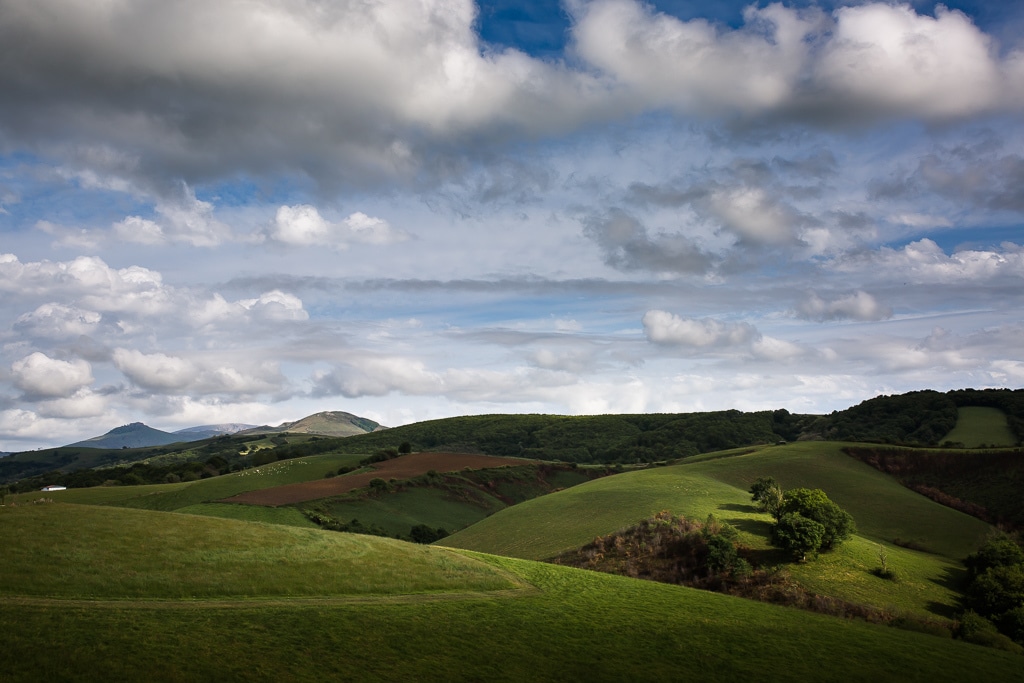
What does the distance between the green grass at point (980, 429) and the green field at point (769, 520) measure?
72.5m

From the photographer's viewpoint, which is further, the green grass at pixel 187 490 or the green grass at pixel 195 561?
the green grass at pixel 187 490

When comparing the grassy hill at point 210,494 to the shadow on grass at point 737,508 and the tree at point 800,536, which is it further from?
the tree at point 800,536

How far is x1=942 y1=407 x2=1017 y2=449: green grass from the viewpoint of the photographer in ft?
474

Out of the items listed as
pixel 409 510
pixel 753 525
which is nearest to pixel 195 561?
pixel 753 525

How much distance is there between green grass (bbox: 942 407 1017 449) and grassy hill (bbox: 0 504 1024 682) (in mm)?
131059

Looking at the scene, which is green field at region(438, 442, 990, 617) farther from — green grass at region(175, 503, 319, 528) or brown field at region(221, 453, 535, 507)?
brown field at region(221, 453, 535, 507)

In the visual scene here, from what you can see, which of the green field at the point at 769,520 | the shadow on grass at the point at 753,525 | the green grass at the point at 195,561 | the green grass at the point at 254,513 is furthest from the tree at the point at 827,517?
the green grass at the point at 254,513

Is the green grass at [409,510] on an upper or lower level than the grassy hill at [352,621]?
lower

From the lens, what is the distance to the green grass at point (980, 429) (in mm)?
144413

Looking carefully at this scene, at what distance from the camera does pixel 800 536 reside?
4978cm

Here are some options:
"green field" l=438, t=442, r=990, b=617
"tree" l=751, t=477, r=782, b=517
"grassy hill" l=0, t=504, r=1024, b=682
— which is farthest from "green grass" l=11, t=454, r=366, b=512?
"tree" l=751, t=477, r=782, b=517

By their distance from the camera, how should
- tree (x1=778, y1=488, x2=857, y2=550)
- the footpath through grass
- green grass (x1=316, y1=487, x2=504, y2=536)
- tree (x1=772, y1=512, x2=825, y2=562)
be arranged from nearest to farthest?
the footpath through grass, tree (x1=772, y1=512, x2=825, y2=562), tree (x1=778, y1=488, x2=857, y2=550), green grass (x1=316, y1=487, x2=504, y2=536)

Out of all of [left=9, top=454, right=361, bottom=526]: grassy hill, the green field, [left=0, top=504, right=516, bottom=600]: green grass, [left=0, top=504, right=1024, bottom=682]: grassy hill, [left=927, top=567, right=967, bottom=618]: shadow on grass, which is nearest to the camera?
[left=0, top=504, right=1024, bottom=682]: grassy hill

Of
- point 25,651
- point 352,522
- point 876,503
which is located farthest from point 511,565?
point 876,503
